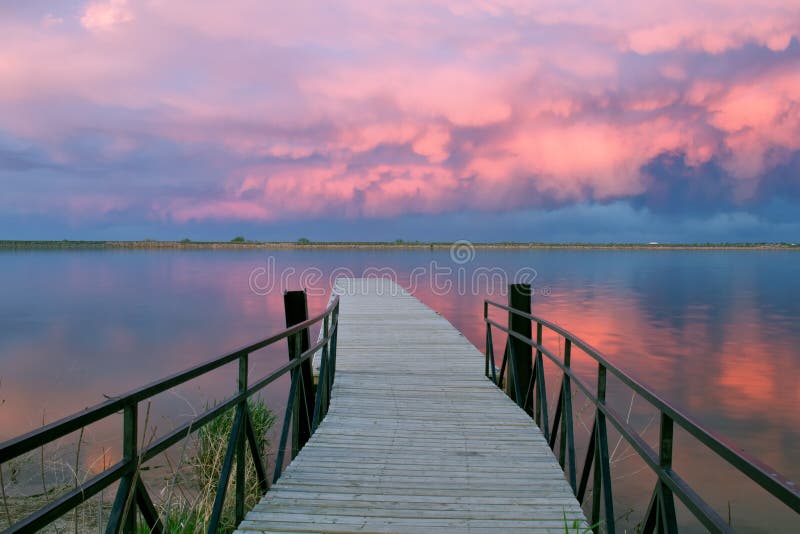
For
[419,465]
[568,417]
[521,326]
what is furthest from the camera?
[521,326]

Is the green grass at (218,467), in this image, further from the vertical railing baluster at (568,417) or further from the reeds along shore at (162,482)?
the vertical railing baluster at (568,417)

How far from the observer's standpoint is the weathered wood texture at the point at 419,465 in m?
3.63

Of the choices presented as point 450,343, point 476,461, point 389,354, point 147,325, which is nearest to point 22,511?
point 476,461

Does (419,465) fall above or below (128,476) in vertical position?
below

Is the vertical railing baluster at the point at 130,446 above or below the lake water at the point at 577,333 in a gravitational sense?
above

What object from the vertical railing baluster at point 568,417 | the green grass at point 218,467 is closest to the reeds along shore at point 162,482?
the green grass at point 218,467

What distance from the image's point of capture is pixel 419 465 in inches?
184

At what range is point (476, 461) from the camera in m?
4.80

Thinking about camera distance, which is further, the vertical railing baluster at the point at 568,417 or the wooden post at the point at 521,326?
the wooden post at the point at 521,326

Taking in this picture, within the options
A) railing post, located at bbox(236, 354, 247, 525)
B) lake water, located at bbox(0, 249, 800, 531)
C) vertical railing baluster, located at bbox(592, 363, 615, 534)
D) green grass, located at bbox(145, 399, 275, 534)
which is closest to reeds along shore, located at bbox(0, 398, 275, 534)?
green grass, located at bbox(145, 399, 275, 534)

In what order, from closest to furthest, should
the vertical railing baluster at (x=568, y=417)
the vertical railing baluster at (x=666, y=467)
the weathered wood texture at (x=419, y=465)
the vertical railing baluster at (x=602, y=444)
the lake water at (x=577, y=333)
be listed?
the vertical railing baluster at (x=666, y=467)
the weathered wood texture at (x=419, y=465)
the vertical railing baluster at (x=602, y=444)
the vertical railing baluster at (x=568, y=417)
the lake water at (x=577, y=333)

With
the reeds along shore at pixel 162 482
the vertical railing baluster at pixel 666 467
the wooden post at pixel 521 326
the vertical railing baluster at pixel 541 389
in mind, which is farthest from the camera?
the wooden post at pixel 521 326

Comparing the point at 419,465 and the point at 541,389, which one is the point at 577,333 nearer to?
the point at 541,389

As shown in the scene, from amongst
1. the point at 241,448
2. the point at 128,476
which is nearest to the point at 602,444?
the point at 241,448
